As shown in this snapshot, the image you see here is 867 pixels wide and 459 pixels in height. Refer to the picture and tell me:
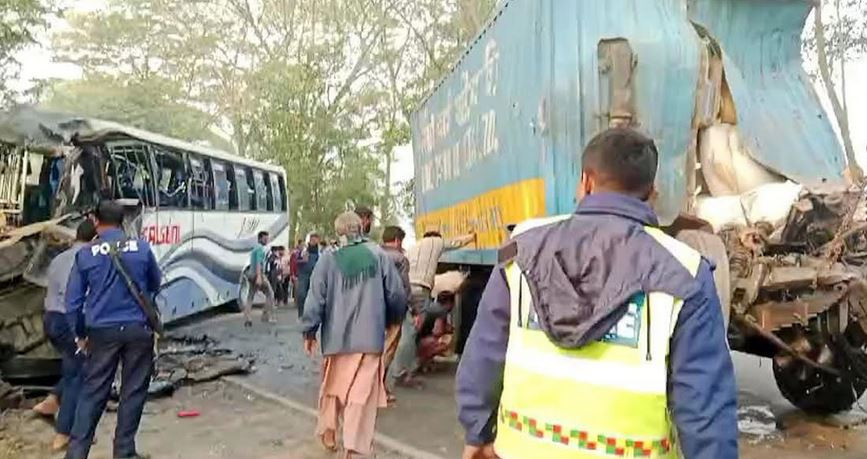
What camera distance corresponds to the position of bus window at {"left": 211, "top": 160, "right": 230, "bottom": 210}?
1609 centimetres

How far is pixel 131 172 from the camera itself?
1191 cm

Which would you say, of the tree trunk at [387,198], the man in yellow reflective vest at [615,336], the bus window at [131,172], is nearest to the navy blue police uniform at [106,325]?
the man in yellow reflective vest at [615,336]

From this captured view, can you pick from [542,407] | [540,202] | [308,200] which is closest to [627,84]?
[540,202]

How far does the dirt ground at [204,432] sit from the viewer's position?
6.64 m

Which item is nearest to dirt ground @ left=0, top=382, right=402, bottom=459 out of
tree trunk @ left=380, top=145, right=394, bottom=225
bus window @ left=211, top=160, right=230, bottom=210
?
bus window @ left=211, top=160, right=230, bottom=210

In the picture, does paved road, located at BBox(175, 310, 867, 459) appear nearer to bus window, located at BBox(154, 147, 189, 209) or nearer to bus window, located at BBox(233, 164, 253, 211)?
bus window, located at BBox(154, 147, 189, 209)

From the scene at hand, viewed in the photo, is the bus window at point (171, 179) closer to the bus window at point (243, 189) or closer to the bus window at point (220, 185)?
the bus window at point (220, 185)

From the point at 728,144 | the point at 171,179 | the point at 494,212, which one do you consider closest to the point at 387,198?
Result: the point at 171,179

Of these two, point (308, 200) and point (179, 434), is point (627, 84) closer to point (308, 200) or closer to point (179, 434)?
point (179, 434)

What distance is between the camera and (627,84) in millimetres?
5824

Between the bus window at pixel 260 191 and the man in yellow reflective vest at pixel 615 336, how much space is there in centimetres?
1701

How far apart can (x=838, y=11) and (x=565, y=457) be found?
18.8 meters

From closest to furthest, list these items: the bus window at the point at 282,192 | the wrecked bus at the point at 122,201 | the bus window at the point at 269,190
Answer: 1. the wrecked bus at the point at 122,201
2. the bus window at the point at 269,190
3. the bus window at the point at 282,192

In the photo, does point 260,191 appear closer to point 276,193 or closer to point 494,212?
point 276,193
